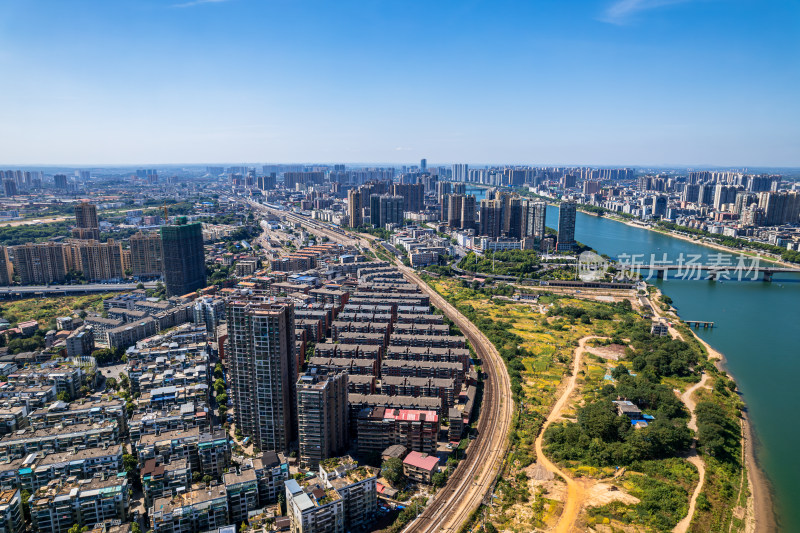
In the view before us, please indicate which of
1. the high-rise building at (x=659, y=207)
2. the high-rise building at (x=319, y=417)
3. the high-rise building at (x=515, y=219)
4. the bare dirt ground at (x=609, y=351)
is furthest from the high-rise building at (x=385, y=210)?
the high-rise building at (x=319, y=417)

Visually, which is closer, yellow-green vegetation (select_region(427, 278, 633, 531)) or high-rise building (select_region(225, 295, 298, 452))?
yellow-green vegetation (select_region(427, 278, 633, 531))

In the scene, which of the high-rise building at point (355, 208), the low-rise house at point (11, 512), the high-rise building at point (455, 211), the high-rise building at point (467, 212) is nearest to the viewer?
the low-rise house at point (11, 512)

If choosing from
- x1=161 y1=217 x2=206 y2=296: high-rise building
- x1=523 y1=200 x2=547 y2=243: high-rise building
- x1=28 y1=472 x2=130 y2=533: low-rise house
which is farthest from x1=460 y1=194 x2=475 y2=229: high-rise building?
x1=28 y1=472 x2=130 y2=533: low-rise house

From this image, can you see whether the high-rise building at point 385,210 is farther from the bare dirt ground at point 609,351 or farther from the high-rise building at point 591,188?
the high-rise building at point 591,188

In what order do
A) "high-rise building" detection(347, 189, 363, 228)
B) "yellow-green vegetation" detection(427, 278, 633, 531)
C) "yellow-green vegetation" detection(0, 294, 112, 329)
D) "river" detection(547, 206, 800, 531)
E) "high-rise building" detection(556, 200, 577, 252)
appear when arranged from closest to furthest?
"yellow-green vegetation" detection(427, 278, 633, 531), "river" detection(547, 206, 800, 531), "yellow-green vegetation" detection(0, 294, 112, 329), "high-rise building" detection(556, 200, 577, 252), "high-rise building" detection(347, 189, 363, 228)

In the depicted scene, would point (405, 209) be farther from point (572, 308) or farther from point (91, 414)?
point (91, 414)

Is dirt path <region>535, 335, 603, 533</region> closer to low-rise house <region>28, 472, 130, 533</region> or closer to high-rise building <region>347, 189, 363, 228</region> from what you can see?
low-rise house <region>28, 472, 130, 533</region>
